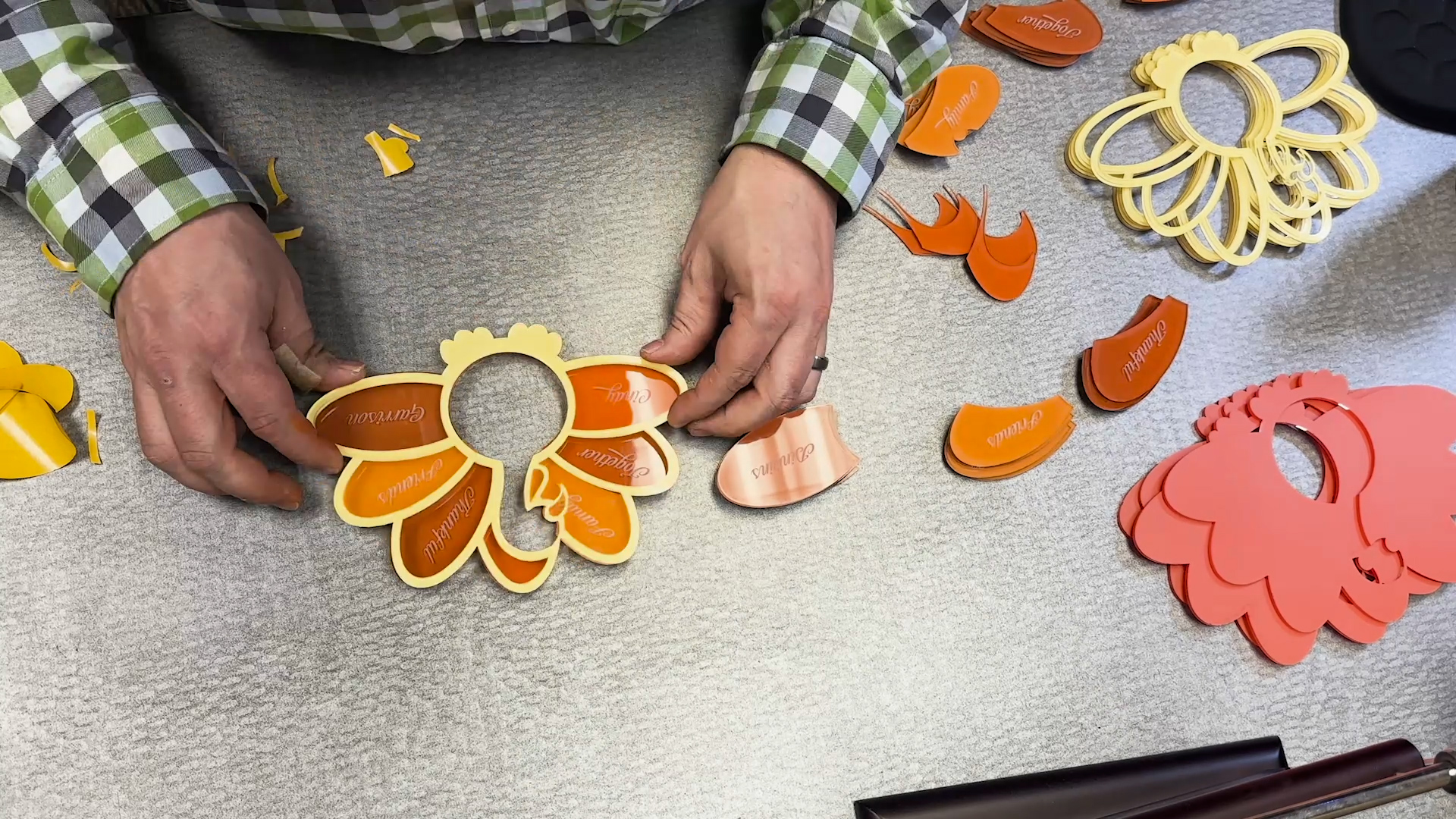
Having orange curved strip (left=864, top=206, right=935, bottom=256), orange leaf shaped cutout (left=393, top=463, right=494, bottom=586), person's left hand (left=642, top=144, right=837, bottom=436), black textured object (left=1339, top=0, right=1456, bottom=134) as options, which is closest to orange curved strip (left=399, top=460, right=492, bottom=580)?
orange leaf shaped cutout (left=393, top=463, right=494, bottom=586)

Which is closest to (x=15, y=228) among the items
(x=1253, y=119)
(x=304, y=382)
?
(x=304, y=382)

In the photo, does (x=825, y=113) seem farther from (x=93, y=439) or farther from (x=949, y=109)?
(x=93, y=439)

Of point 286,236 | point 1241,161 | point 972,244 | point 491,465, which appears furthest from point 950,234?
point 286,236

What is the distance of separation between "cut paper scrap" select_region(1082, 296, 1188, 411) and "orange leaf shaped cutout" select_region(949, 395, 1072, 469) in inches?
1.2

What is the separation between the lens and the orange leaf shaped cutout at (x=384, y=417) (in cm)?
60

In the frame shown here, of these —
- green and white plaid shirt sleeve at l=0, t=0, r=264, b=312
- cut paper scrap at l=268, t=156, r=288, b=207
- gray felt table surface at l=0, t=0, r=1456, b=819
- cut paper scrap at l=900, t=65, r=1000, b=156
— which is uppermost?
green and white plaid shirt sleeve at l=0, t=0, r=264, b=312

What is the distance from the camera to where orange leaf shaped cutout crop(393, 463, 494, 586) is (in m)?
0.59

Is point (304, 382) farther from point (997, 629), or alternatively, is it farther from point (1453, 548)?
point (1453, 548)

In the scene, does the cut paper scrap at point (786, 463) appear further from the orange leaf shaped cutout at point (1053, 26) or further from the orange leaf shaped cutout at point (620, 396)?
the orange leaf shaped cutout at point (1053, 26)

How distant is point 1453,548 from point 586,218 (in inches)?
27.5

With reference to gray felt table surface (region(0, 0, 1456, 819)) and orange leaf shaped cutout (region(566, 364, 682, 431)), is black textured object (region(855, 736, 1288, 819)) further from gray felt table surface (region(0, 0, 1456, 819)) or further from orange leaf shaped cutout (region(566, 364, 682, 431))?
orange leaf shaped cutout (region(566, 364, 682, 431))

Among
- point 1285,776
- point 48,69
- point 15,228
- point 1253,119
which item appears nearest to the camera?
point 1285,776

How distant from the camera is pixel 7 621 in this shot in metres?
0.57

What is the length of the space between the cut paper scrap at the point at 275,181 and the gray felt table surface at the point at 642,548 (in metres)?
0.01
